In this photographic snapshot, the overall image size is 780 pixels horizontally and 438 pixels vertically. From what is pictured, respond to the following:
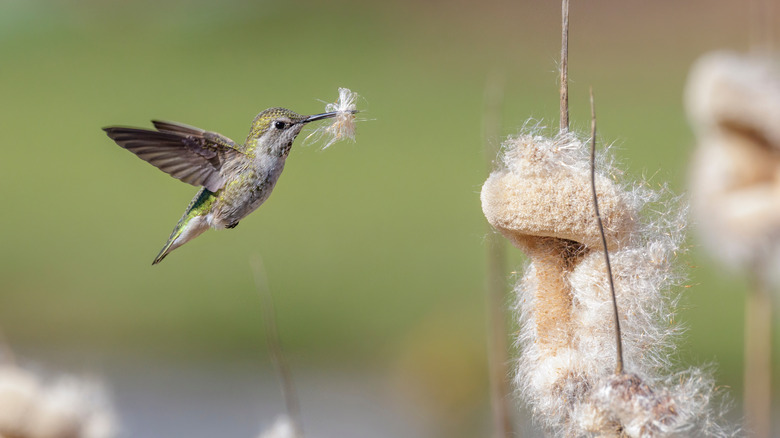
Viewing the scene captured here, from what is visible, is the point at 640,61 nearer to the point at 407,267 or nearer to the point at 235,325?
the point at 407,267

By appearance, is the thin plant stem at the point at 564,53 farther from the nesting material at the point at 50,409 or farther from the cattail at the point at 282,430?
the nesting material at the point at 50,409

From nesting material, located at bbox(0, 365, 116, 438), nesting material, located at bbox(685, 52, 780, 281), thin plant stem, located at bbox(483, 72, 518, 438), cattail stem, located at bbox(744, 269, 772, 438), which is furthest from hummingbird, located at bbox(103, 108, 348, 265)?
nesting material, located at bbox(685, 52, 780, 281)

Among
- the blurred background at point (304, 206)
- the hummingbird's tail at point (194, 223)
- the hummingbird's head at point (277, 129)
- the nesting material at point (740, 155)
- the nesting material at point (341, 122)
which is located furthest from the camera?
the blurred background at point (304, 206)

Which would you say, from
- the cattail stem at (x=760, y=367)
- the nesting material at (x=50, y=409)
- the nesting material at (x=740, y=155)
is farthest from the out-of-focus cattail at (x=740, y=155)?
the nesting material at (x=50, y=409)

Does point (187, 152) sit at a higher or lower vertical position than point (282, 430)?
higher

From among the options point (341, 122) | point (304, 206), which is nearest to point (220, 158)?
point (341, 122)

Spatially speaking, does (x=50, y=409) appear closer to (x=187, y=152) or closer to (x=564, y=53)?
(x=187, y=152)

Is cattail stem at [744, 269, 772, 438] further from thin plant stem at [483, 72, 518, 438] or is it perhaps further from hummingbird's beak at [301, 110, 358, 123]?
Result: hummingbird's beak at [301, 110, 358, 123]
